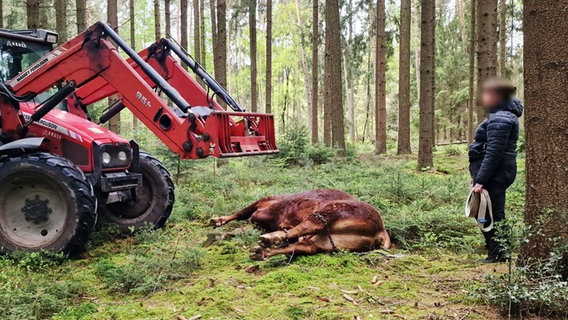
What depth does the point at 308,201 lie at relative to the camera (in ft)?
18.3

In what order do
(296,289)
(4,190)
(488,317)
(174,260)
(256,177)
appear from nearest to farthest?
(488,317) < (296,289) < (174,260) < (4,190) < (256,177)

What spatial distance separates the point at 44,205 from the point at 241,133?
101 inches

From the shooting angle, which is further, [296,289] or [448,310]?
[296,289]

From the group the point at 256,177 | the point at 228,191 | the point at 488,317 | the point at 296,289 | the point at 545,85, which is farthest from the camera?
the point at 256,177

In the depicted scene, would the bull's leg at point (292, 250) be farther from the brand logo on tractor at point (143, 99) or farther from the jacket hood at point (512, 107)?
the jacket hood at point (512, 107)

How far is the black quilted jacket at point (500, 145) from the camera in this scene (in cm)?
439

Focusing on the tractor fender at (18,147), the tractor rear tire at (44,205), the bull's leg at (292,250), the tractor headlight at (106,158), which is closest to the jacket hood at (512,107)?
the bull's leg at (292,250)

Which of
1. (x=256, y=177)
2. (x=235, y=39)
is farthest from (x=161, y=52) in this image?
(x=235, y=39)

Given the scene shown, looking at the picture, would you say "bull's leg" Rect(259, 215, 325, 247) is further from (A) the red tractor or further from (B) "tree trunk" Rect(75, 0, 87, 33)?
(B) "tree trunk" Rect(75, 0, 87, 33)

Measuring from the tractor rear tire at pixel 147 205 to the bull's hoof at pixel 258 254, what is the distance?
2.44 m

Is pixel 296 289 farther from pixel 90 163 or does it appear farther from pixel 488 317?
pixel 90 163

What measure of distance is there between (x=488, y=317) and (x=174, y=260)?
10.00 feet

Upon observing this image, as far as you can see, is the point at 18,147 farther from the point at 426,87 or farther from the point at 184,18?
the point at 184,18

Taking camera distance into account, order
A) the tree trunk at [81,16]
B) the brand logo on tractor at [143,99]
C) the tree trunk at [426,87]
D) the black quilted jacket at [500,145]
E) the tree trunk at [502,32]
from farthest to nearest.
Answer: the tree trunk at [502,32], the tree trunk at [426,87], the tree trunk at [81,16], the brand logo on tractor at [143,99], the black quilted jacket at [500,145]
